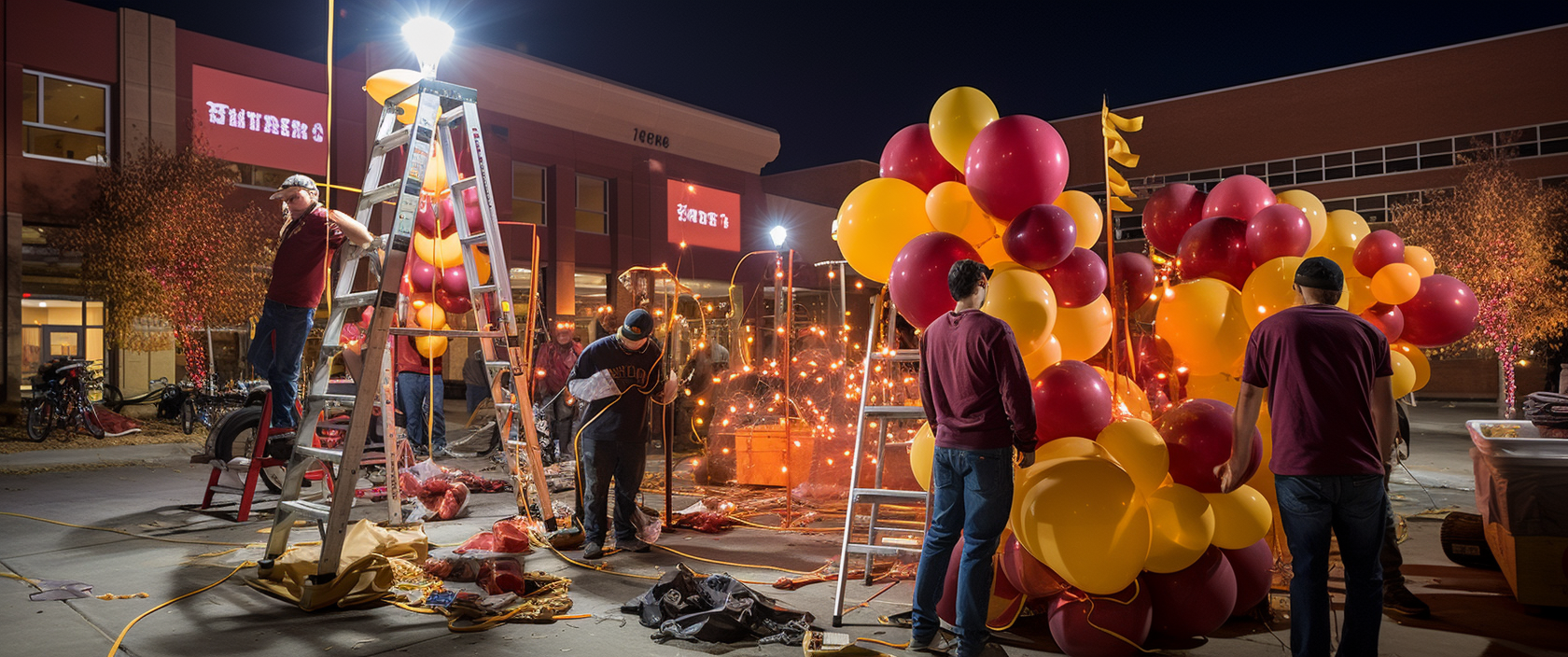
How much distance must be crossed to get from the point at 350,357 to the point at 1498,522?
8.78 meters

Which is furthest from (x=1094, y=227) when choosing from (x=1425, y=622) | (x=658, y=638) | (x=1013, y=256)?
(x=658, y=638)

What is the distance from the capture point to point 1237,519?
13.3 feet

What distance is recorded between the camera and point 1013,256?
4406 mm

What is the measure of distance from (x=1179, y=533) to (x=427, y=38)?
516cm

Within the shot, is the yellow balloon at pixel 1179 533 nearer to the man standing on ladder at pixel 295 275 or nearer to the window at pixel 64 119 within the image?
the man standing on ladder at pixel 295 275

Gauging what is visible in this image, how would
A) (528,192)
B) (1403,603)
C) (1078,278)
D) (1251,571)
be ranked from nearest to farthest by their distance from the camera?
(1251,571) → (1078,278) → (1403,603) → (528,192)

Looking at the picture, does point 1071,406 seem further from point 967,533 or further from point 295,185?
point 295,185

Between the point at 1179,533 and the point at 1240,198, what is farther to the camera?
the point at 1240,198

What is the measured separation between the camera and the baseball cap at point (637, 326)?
243 inches

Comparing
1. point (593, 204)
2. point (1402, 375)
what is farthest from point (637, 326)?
point (593, 204)

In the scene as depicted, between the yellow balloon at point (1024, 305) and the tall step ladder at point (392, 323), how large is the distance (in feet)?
9.76

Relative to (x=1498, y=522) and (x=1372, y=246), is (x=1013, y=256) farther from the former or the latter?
(x=1498, y=522)

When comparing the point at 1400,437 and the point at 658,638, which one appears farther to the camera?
the point at 1400,437

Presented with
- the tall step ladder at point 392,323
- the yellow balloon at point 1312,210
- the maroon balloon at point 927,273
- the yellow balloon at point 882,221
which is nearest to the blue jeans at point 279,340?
the tall step ladder at point 392,323
